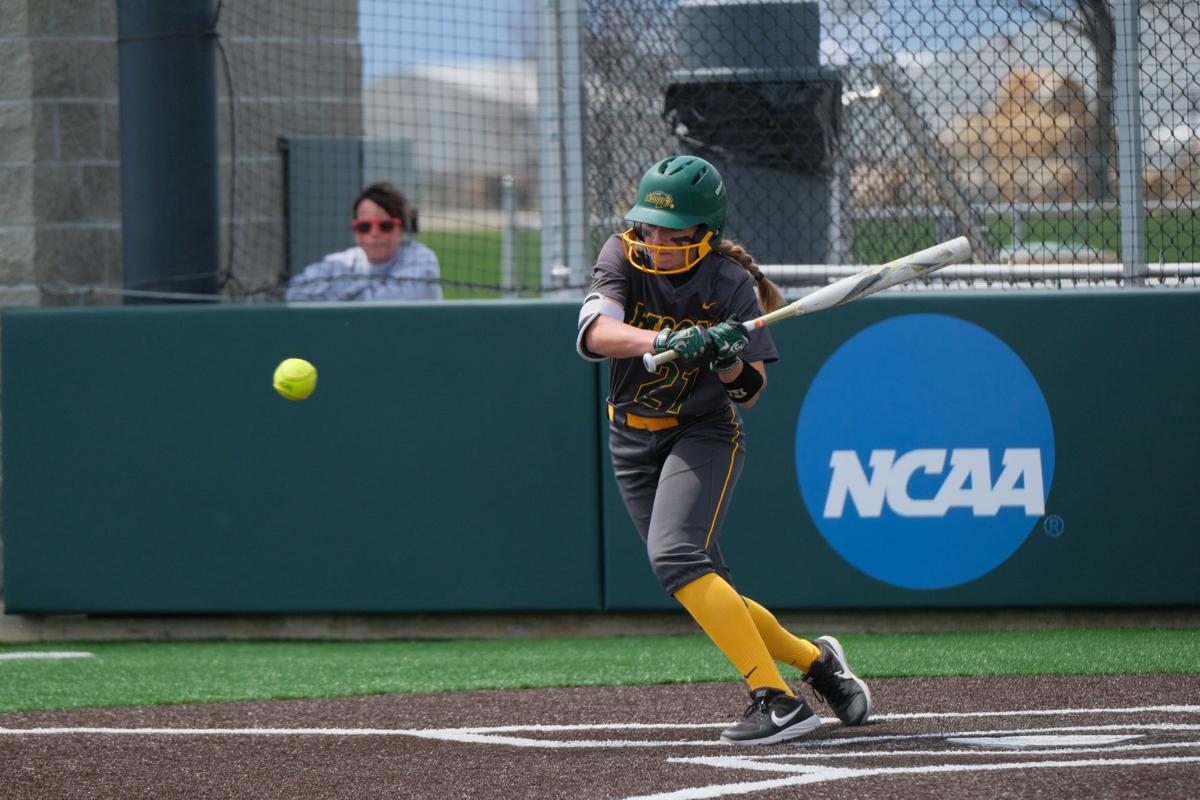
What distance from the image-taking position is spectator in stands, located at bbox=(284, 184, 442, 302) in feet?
23.4

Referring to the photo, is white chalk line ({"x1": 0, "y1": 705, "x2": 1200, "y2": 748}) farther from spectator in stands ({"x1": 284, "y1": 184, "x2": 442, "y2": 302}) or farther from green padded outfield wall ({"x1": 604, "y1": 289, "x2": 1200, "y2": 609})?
spectator in stands ({"x1": 284, "y1": 184, "x2": 442, "y2": 302})

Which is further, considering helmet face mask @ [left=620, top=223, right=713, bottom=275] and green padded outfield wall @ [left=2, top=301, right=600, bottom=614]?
green padded outfield wall @ [left=2, top=301, right=600, bottom=614]

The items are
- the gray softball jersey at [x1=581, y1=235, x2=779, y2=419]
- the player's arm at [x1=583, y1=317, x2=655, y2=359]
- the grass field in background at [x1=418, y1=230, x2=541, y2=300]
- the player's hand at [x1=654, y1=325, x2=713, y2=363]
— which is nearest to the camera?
the player's hand at [x1=654, y1=325, x2=713, y2=363]

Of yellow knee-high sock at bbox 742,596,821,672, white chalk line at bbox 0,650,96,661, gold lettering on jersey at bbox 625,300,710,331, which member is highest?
gold lettering on jersey at bbox 625,300,710,331

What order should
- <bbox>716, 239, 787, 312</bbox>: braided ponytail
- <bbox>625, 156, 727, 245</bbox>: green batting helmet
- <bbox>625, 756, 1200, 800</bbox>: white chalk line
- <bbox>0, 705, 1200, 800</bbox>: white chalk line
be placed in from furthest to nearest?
<bbox>716, 239, 787, 312</bbox>: braided ponytail, <bbox>625, 156, 727, 245</bbox>: green batting helmet, <bbox>0, 705, 1200, 800</bbox>: white chalk line, <bbox>625, 756, 1200, 800</bbox>: white chalk line

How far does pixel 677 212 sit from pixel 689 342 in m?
0.47

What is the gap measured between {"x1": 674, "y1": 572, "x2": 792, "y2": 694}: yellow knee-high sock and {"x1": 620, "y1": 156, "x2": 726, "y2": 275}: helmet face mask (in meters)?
0.91

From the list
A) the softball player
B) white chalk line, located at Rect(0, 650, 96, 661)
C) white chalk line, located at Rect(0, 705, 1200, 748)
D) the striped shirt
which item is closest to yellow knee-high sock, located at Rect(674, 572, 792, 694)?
the softball player

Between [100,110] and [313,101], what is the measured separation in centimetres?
188

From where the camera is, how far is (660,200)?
169 inches

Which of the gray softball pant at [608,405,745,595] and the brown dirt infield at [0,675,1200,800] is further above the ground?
the gray softball pant at [608,405,745,595]

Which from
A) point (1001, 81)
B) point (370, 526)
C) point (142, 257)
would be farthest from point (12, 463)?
point (1001, 81)

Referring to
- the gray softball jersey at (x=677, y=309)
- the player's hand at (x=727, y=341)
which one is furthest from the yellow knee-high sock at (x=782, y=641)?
the player's hand at (x=727, y=341)

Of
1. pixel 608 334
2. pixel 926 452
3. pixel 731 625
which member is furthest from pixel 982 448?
pixel 608 334
